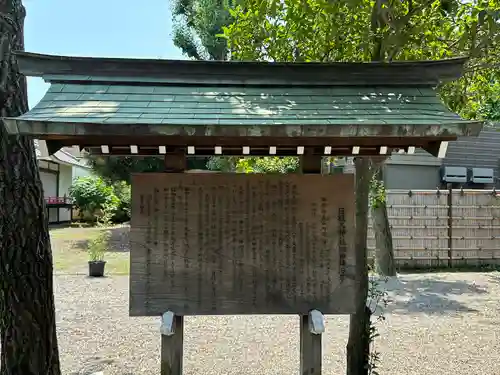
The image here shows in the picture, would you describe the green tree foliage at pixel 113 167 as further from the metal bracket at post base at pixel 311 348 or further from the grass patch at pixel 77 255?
the metal bracket at post base at pixel 311 348

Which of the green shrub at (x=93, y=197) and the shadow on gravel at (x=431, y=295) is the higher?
the green shrub at (x=93, y=197)

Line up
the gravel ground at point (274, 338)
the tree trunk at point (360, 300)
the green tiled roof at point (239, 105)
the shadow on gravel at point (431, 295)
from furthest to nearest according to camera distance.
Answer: the shadow on gravel at point (431, 295), the gravel ground at point (274, 338), the tree trunk at point (360, 300), the green tiled roof at point (239, 105)

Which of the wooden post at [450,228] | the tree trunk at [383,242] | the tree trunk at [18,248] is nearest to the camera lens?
the tree trunk at [18,248]

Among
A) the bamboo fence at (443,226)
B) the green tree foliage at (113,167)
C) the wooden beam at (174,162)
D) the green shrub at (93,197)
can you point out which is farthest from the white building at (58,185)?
the wooden beam at (174,162)

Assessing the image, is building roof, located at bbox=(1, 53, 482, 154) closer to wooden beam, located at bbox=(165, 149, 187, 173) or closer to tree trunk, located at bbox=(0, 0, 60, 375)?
wooden beam, located at bbox=(165, 149, 187, 173)

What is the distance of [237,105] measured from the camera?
10.6 feet

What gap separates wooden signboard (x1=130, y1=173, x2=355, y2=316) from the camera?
328 centimetres

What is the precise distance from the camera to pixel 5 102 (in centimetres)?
366

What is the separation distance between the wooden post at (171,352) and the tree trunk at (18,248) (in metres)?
1.20

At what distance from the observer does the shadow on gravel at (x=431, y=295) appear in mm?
7688

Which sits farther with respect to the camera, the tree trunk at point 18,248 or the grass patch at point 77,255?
the grass patch at point 77,255

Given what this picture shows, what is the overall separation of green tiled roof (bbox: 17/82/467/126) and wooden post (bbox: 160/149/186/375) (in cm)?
39

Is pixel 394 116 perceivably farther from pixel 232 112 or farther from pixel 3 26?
pixel 3 26


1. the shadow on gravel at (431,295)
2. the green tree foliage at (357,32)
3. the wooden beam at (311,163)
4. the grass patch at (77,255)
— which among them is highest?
the green tree foliage at (357,32)
